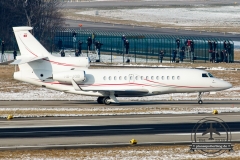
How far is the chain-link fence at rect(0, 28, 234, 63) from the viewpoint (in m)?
78.8

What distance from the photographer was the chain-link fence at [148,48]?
78750mm

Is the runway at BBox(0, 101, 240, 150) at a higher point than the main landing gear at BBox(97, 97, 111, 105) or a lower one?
lower

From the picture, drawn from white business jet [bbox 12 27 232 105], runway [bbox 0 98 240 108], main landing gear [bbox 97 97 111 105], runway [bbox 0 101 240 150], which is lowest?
runway [bbox 0 101 240 150]

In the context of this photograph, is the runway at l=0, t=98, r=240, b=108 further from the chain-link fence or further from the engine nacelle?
the chain-link fence

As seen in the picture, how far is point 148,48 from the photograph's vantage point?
83500 mm

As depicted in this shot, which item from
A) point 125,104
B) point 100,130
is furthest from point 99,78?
point 100,130

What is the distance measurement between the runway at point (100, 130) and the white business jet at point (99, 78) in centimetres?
702

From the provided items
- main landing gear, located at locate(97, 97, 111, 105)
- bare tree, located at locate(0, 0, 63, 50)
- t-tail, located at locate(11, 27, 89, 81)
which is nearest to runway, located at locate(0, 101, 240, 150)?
main landing gear, located at locate(97, 97, 111, 105)

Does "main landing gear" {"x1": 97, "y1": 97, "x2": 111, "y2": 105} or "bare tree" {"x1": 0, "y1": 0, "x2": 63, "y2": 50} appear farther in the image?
"bare tree" {"x1": 0, "y1": 0, "x2": 63, "y2": 50}

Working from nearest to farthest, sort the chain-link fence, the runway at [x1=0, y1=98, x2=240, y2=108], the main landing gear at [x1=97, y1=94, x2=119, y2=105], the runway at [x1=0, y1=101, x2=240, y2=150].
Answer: the runway at [x1=0, y1=101, x2=240, y2=150] < the runway at [x1=0, y1=98, x2=240, y2=108] < the main landing gear at [x1=97, y1=94, x2=119, y2=105] < the chain-link fence

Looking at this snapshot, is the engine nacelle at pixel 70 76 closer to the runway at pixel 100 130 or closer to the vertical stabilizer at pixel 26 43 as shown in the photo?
the vertical stabilizer at pixel 26 43

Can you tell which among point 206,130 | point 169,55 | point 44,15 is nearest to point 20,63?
point 206,130

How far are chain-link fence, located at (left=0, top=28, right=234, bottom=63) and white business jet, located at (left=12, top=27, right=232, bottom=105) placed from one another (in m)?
29.2

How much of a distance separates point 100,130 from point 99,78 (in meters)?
14.4
